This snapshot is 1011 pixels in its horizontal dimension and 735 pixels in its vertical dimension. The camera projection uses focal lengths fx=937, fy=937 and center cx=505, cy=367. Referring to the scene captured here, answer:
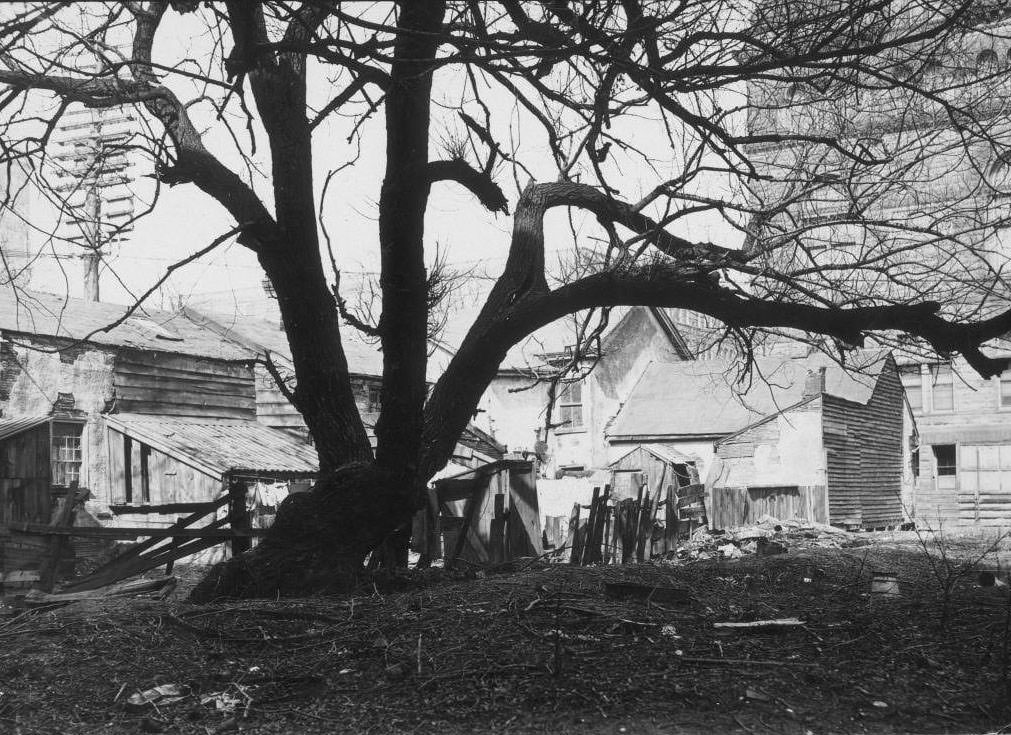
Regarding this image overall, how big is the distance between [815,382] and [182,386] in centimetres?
1818

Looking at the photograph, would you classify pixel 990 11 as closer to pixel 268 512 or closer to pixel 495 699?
pixel 495 699

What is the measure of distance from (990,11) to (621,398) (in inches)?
1168

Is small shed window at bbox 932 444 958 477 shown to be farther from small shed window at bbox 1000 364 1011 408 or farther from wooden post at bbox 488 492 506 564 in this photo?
Result: wooden post at bbox 488 492 506 564

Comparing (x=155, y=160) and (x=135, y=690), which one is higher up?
(x=155, y=160)

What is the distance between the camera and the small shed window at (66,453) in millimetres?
21656

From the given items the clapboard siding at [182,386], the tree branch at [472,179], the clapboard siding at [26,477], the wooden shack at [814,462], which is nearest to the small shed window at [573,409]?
the wooden shack at [814,462]

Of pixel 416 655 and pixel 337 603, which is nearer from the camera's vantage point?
pixel 416 655

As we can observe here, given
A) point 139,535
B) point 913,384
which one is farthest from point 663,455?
point 139,535

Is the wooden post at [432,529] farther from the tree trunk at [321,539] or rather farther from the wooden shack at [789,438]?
the wooden shack at [789,438]

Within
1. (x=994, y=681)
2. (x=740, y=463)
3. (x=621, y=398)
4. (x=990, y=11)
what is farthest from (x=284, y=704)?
(x=621, y=398)

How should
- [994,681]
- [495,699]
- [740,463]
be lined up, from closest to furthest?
[495,699] < [994,681] < [740,463]

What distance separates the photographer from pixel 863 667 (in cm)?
493

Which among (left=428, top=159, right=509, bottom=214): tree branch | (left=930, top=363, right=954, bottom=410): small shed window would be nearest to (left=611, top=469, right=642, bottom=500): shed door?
(left=930, top=363, right=954, bottom=410): small shed window

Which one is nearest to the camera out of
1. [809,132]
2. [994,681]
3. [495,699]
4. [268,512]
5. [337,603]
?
[495,699]
